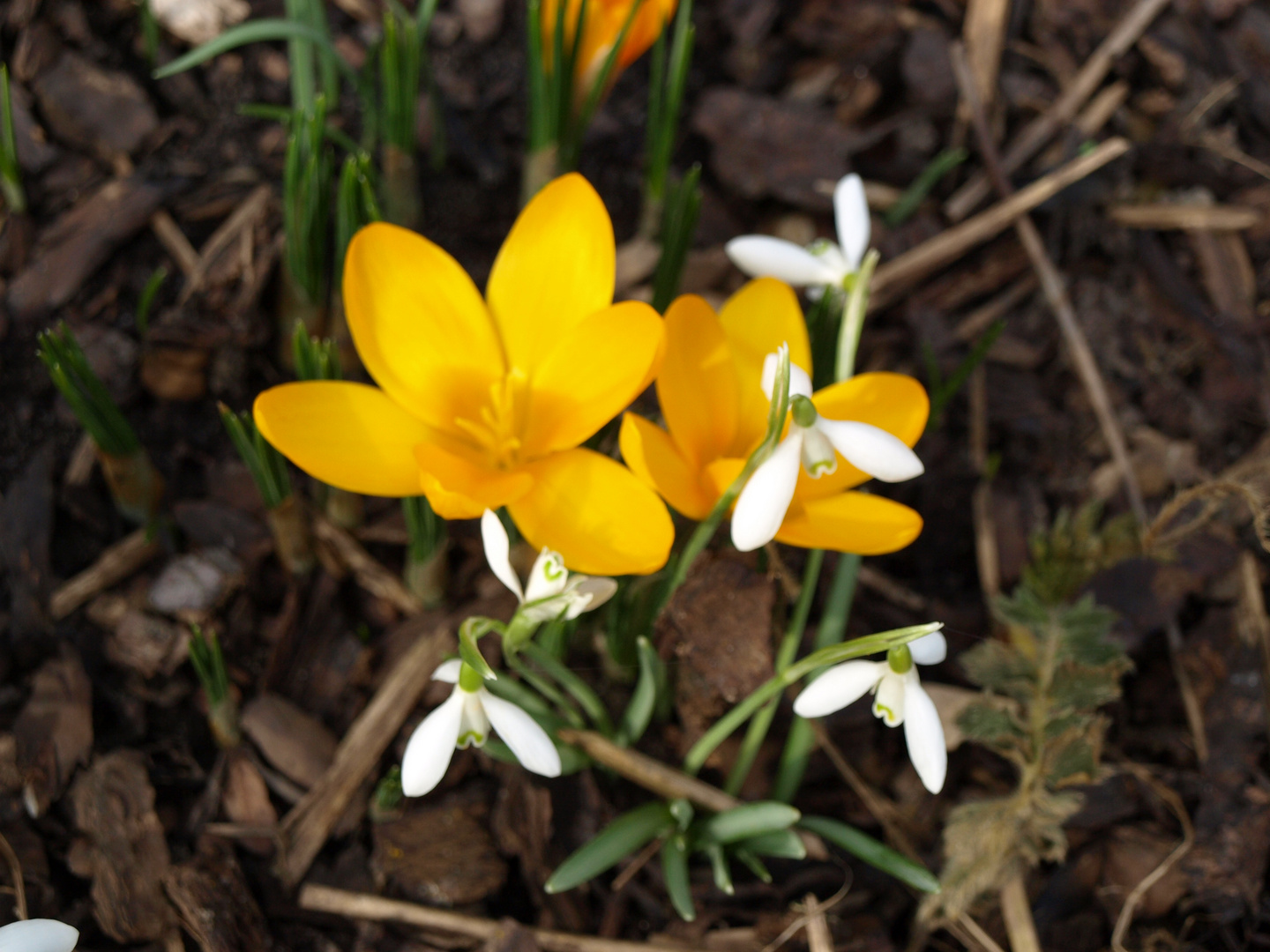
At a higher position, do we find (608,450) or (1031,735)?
(608,450)

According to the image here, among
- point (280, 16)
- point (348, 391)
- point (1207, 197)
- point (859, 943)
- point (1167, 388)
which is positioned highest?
point (280, 16)

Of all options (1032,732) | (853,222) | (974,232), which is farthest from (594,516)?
(974,232)

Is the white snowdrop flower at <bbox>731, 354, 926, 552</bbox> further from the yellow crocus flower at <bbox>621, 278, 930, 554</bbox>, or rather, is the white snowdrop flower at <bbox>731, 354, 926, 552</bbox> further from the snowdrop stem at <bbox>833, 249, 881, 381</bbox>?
the snowdrop stem at <bbox>833, 249, 881, 381</bbox>

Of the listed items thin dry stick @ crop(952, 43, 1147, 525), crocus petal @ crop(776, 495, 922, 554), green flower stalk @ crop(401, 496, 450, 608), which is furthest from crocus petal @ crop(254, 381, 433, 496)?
thin dry stick @ crop(952, 43, 1147, 525)

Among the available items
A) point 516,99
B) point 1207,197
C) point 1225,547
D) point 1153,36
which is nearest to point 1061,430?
point 1225,547

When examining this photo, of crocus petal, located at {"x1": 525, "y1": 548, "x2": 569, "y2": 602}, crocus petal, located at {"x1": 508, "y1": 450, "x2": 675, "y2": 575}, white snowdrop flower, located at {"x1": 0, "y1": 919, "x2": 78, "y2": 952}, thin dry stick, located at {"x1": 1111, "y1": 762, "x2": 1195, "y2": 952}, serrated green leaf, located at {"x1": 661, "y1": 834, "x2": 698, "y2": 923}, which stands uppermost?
crocus petal, located at {"x1": 525, "y1": 548, "x2": 569, "y2": 602}

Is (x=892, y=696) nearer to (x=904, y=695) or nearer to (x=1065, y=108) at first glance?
(x=904, y=695)

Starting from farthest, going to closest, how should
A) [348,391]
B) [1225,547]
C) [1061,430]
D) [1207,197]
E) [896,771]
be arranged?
[1207,197], [1061,430], [1225,547], [896,771], [348,391]

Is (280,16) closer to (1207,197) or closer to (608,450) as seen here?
(608,450)

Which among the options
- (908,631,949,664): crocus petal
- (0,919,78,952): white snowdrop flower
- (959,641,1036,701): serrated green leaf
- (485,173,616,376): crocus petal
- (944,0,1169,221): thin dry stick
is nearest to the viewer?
(0,919,78,952): white snowdrop flower
